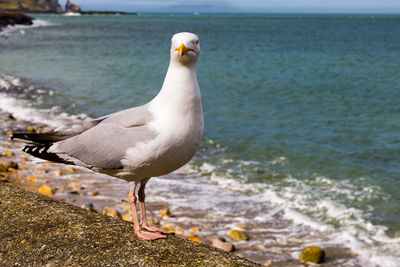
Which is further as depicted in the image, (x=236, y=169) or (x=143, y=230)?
(x=236, y=169)

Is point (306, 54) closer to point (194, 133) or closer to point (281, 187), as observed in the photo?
point (281, 187)

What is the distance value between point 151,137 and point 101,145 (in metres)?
0.52

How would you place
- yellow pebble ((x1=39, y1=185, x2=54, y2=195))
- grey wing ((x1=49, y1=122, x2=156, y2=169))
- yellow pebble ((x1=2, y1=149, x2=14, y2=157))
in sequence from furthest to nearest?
1. yellow pebble ((x1=2, y1=149, x2=14, y2=157))
2. yellow pebble ((x1=39, y1=185, x2=54, y2=195))
3. grey wing ((x1=49, y1=122, x2=156, y2=169))

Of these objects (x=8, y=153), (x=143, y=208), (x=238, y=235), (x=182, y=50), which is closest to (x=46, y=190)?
(x=8, y=153)

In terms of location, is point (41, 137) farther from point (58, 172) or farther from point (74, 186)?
point (58, 172)

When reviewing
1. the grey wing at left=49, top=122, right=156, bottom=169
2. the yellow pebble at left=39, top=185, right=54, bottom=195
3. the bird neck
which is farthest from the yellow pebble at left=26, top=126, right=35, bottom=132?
the bird neck

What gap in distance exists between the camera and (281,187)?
9484 mm

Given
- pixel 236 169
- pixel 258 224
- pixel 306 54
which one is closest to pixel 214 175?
pixel 236 169

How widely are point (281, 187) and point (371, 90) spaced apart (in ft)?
49.8

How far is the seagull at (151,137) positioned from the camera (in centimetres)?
307

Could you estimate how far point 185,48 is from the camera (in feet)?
9.92

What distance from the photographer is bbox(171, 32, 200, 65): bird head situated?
3.02m

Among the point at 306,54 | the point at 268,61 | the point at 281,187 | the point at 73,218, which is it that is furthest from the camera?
the point at 306,54

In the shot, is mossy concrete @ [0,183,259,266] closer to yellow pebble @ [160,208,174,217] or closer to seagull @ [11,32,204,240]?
seagull @ [11,32,204,240]
